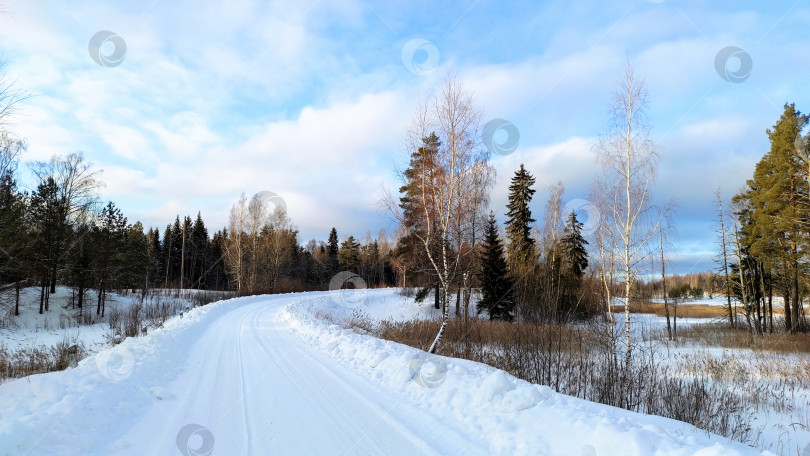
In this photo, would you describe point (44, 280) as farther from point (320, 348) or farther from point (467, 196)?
point (467, 196)

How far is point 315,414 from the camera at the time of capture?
17.1 ft

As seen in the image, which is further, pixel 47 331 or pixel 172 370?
pixel 47 331

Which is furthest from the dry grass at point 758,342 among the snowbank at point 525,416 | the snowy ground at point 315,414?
the snowy ground at point 315,414

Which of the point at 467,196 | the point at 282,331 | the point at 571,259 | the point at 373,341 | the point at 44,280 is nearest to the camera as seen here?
the point at 373,341

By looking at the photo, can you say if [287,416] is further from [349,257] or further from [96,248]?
[349,257]

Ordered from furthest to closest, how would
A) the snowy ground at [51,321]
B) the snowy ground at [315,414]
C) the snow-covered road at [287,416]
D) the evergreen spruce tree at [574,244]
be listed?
the evergreen spruce tree at [574,244] → the snowy ground at [51,321] → the snow-covered road at [287,416] → the snowy ground at [315,414]

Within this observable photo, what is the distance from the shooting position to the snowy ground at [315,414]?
407 cm

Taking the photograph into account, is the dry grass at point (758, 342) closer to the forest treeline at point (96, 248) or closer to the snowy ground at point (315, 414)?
the snowy ground at point (315, 414)

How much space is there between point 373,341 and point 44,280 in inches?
1113

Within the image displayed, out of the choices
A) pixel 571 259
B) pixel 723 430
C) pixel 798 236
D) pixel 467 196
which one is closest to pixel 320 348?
pixel 467 196

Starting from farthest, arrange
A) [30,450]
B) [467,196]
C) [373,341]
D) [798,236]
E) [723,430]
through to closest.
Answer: [798,236] → [467,196] → [373,341] → [723,430] → [30,450]

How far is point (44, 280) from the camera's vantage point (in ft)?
85.6

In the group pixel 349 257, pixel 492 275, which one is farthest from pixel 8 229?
pixel 349 257

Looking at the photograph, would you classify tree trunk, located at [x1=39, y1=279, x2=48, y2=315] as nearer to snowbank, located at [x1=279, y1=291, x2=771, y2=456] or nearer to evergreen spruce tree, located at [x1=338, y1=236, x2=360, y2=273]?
snowbank, located at [x1=279, y1=291, x2=771, y2=456]
